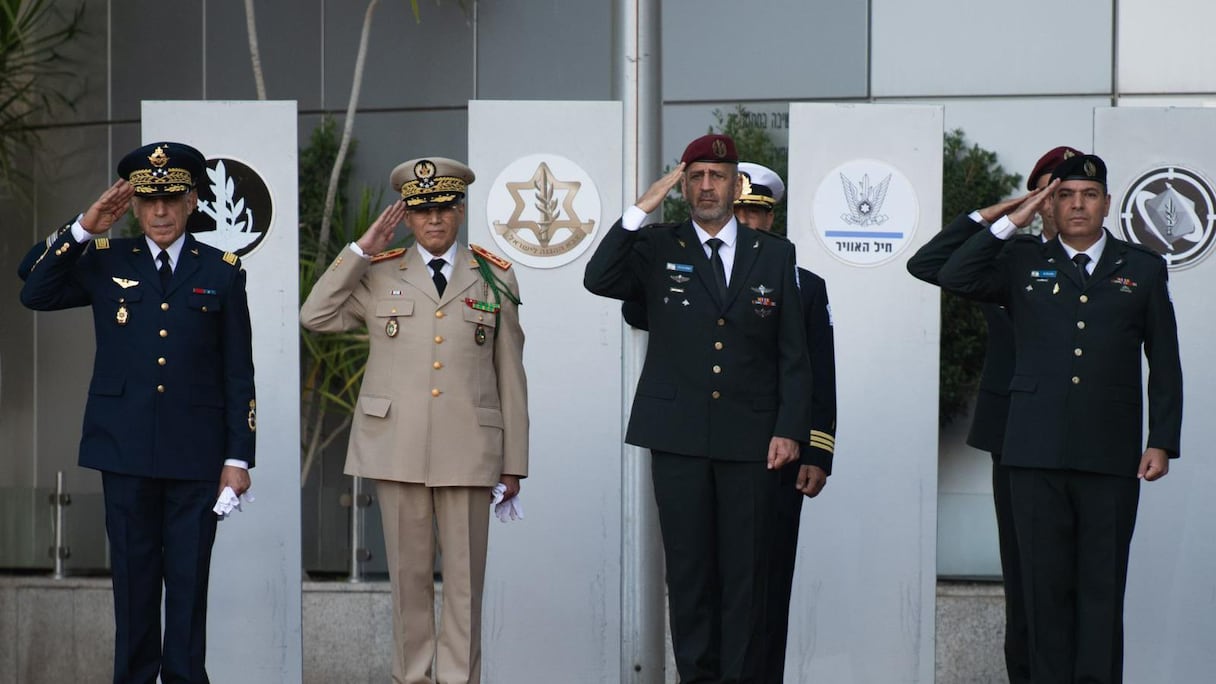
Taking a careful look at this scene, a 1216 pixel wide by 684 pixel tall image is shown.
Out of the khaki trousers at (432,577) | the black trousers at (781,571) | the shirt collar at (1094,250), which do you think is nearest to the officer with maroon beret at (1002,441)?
the shirt collar at (1094,250)

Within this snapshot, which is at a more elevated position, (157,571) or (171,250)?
(171,250)

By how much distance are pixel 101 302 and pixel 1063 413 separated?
10.3ft

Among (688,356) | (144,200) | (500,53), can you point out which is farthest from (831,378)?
(500,53)

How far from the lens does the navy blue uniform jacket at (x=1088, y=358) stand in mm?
5359

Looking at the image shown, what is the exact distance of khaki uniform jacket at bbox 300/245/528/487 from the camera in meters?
5.40

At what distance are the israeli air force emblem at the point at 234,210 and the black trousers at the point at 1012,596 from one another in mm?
2982

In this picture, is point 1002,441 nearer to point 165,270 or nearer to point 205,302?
point 205,302

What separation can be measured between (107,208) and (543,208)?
5.88ft

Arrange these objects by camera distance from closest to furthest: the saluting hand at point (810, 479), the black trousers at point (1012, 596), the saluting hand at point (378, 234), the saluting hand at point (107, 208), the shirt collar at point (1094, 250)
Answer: the saluting hand at point (107, 208)
the saluting hand at point (378, 234)
the shirt collar at point (1094, 250)
the saluting hand at point (810, 479)
the black trousers at point (1012, 596)

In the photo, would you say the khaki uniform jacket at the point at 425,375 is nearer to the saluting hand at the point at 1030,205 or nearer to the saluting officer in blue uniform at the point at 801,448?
the saluting officer in blue uniform at the point at 801,448

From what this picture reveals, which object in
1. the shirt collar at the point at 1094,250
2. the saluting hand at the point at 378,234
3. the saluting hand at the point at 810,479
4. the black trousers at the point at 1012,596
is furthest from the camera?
the black trousers at the point at 1012,596

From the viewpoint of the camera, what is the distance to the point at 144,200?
529cm

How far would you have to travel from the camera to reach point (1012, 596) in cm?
633

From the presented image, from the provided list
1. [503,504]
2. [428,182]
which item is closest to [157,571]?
[503,504]
